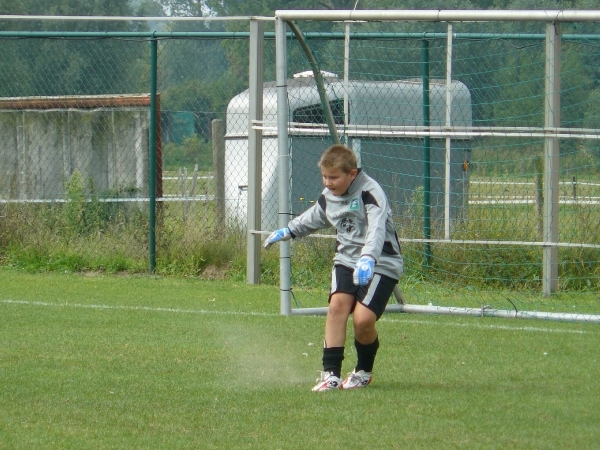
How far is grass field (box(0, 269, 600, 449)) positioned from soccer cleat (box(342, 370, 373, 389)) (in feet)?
0.36

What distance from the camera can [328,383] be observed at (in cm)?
569

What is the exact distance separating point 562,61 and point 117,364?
17.7 feet

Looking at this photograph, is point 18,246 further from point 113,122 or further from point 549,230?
point 549,230

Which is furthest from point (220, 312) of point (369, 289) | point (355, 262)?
point (369, 289)

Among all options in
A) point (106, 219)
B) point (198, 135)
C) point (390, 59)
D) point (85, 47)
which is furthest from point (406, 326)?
point (85, 47)

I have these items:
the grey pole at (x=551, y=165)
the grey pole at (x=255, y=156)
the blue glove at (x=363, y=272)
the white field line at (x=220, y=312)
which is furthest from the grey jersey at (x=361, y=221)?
the grey pole at (x=255, y=156)

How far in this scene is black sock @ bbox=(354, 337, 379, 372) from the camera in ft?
19.0

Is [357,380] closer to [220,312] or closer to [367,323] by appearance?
[367,323]

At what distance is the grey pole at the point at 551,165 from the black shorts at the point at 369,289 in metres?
3.80

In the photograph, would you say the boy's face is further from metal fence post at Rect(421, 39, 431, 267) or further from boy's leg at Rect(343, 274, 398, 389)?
metal fence post at Rect(421, 39, 431, 267)

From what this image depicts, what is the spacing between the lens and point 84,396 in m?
5.50

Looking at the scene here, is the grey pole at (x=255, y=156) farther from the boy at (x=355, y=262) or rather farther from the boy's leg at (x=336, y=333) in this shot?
the boy's leg at (x=336, y=333)

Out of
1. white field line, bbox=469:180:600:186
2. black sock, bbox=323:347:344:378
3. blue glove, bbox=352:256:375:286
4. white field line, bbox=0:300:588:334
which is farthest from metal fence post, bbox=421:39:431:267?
blue glove, bbox=352:256:375:286

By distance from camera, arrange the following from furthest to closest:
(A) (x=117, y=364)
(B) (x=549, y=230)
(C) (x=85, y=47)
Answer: (C) (x=85, y=47) < (B) (x=549, y=230) < (A) (x=117, y=364)
